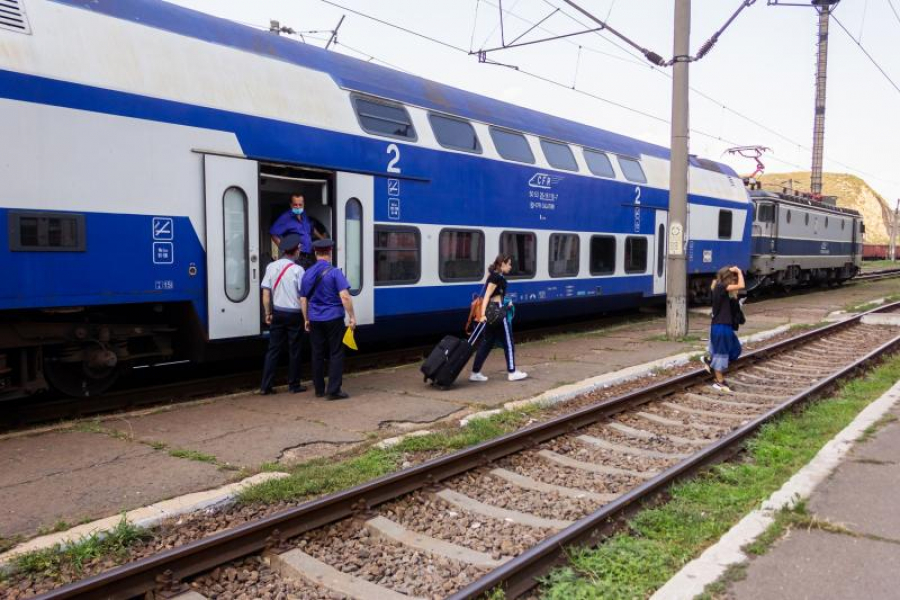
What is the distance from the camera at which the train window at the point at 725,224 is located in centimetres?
1833

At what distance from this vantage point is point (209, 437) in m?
6.04

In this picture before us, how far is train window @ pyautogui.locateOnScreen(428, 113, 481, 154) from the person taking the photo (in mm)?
10234

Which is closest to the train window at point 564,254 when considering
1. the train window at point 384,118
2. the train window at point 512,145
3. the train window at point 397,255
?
the train window at point 512,145

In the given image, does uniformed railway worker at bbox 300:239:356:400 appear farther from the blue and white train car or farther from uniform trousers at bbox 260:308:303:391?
the blue and white train car

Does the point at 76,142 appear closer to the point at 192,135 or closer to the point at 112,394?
the point at 192,135

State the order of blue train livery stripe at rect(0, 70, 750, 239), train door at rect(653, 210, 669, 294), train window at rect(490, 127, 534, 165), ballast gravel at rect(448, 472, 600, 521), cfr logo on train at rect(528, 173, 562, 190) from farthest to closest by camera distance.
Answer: train door at rect(653, 210, 669, 294)
cfr logo on train at rect(528, 173, 562, 190)
train window at rect(490, 127, 534, 165)
blue train livery stripe at rect(0, 70, 750, 239)
ballast gravel at rect(448, 472, 600, 521)

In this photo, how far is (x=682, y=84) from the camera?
12.5 meters

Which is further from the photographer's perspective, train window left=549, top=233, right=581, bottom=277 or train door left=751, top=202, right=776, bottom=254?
train door left=751, top=202, right=776, bottom=254

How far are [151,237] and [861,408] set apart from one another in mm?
7486

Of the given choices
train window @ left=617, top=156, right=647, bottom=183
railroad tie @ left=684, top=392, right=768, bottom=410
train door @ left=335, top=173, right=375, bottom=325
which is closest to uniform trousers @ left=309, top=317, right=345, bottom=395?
train door @ left=335, top=173, right=375, bottom=325

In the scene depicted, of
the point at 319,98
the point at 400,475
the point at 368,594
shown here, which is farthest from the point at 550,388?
the point at 368,594

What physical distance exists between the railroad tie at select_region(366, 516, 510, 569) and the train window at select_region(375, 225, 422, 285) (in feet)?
16.6

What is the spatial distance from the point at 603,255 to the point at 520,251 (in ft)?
9.18

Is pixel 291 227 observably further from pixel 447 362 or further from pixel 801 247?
pixel 801 247
